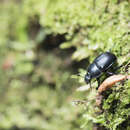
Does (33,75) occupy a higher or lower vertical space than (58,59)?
higher

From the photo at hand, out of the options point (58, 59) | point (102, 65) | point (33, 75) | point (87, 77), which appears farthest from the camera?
point (33, 75)

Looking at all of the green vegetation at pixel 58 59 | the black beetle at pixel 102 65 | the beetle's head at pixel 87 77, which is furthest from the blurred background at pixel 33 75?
the black beetle at pixel 102 65

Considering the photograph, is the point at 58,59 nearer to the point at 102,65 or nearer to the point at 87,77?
the point at 87,77

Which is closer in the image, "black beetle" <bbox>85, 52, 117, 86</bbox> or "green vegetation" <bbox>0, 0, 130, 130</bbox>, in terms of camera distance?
"black beetle" <bbox>85, 52, 117, 86</bbox>

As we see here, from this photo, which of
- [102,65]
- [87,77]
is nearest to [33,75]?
[87,77]

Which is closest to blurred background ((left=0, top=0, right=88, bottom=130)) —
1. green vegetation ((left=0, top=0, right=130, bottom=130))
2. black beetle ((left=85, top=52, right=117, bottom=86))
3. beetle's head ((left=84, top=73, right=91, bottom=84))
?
green vegetation ((left=0, top=0, right=130, bottom=130))

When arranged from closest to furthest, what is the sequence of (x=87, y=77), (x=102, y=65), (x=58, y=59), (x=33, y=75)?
(x=102, y=65) → (x=87, y=77) → (x=58, y=59) → (x=33, y=75)

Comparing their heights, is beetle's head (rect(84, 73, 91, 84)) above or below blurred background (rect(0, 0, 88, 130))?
below

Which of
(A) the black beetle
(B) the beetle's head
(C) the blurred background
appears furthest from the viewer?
(C) the blurred background

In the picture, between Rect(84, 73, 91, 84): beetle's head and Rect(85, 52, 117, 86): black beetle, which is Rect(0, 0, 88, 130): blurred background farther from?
Rect(85, 52, 117, 86): black beetle

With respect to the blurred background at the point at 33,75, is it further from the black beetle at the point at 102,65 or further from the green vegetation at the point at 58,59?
the black beetle at the point at 102,65

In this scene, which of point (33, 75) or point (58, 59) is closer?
point (58, 59)
